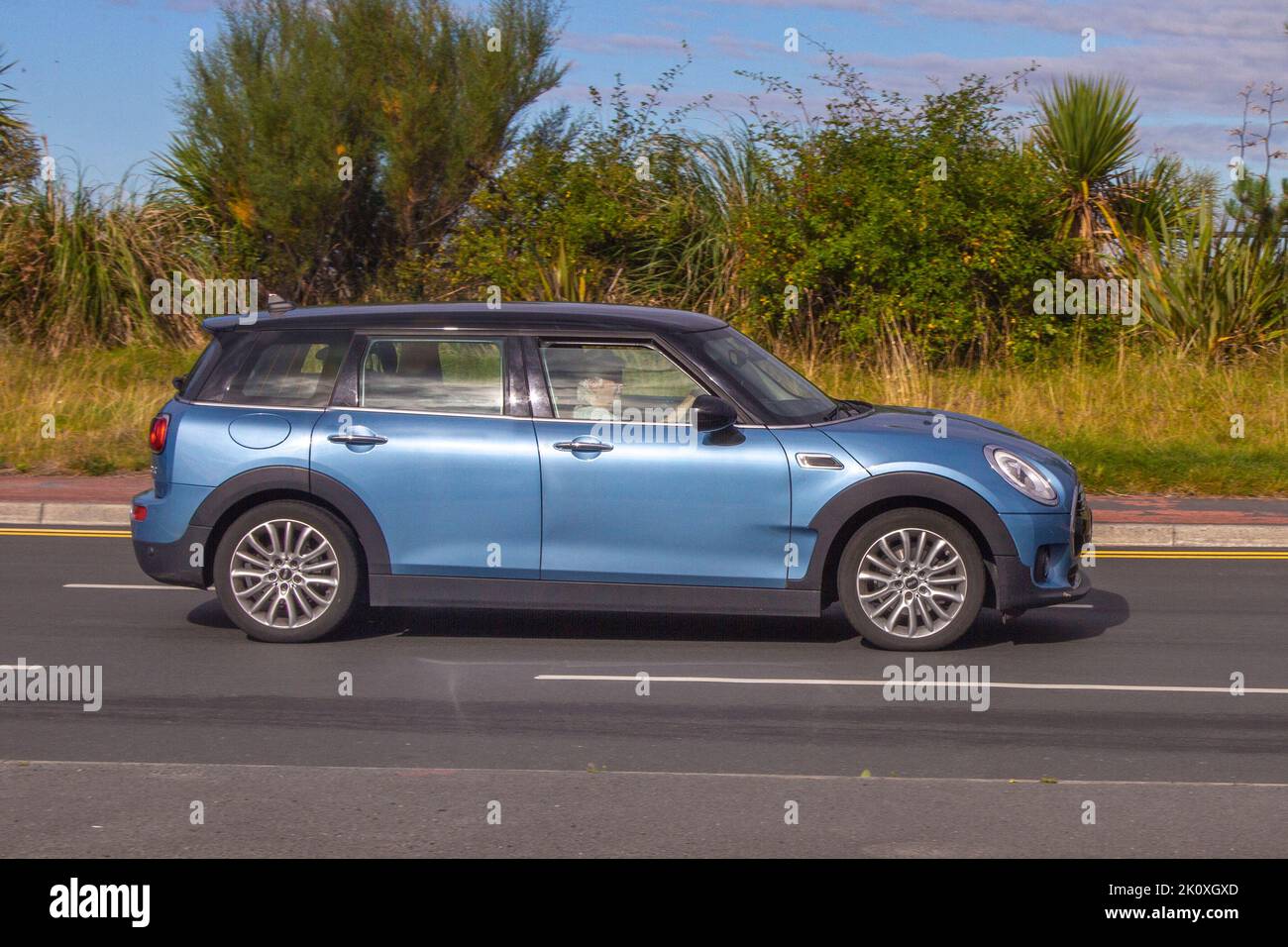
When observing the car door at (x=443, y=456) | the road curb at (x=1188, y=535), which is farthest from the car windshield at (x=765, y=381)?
the road curb at (x=1188, y=535)

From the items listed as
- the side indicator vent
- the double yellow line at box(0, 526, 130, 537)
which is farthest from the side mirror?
the double yellow line at box(0, 526, 130, 537)

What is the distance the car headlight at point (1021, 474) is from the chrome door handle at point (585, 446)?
193 cm

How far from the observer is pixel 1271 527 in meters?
11.8

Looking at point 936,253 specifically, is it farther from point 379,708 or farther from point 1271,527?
point 379,708

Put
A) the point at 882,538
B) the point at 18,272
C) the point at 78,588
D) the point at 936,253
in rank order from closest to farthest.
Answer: the point at 882,538, the point at 78,588, the point at 936,253, the point at 18,272

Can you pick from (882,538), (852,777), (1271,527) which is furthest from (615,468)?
(1271,527)

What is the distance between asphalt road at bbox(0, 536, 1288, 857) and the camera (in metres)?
5.00

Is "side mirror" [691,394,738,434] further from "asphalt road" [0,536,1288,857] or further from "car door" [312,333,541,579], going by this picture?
"asphalt road" [0,536,1288,857]

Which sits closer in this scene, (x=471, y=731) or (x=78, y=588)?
(x=471, y=731)

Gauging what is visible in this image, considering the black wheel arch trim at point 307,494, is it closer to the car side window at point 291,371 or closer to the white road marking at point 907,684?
the car side window at point 291,371

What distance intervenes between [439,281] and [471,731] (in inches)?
624

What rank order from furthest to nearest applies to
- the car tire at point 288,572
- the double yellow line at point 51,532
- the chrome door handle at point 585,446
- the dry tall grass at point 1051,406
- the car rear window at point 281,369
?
the dry tall grass at point 1051,406, the double yellow line at point 51,532, the car rear window at point 281,369, the car tire at point 288,572, the chrome door handle at point 585,446

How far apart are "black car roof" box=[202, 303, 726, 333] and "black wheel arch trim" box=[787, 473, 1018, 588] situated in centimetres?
127

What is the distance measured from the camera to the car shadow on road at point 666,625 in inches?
334
